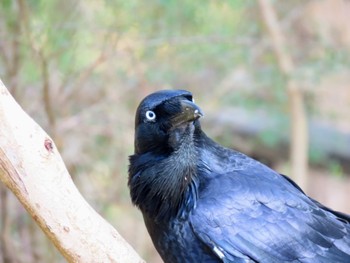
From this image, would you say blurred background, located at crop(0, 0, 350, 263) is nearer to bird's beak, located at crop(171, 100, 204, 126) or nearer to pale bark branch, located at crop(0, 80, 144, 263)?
bird's beak, located at crop(171, 100, 204, 126)

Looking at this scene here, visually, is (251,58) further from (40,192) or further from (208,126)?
(40,192)

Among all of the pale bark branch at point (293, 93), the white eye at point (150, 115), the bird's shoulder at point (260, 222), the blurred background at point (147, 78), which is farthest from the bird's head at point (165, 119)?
the pale bark branch at point (293, 93)

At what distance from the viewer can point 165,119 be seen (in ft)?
7.92

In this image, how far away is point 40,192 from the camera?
6.55 feet

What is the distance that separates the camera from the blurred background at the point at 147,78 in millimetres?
3943

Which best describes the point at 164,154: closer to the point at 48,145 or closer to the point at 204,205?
the point at 204,205

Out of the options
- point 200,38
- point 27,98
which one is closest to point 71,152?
point 27,98

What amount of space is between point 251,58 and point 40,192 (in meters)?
3.60

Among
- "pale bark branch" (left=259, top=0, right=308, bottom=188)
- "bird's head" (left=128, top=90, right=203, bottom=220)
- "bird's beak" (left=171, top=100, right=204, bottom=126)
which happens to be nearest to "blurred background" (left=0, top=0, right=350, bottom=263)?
"pale bark branch" (left=259, top=0, right=308, bottom=188)

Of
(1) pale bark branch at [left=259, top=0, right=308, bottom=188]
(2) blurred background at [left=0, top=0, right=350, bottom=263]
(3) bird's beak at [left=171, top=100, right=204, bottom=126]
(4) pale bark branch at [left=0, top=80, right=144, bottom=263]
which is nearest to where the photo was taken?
(4) pale bark branch at [left=0, top=80, right=144, bottom=263]

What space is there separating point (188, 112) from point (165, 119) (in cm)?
11

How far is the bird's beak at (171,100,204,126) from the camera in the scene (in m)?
2.33

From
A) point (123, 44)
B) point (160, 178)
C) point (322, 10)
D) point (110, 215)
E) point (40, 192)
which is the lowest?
point (40, 192)

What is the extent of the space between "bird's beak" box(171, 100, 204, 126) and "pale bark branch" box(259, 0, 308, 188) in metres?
2.82
